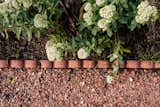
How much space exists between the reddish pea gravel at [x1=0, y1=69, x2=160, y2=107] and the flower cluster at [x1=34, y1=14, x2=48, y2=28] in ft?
2.00

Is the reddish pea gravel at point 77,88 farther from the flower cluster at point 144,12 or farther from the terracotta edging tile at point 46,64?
the flower cluster at point 144,12

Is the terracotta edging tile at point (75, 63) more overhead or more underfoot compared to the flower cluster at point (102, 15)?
more underfoot

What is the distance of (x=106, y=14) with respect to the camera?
10.6ft

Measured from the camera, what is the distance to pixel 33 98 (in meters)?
3.82

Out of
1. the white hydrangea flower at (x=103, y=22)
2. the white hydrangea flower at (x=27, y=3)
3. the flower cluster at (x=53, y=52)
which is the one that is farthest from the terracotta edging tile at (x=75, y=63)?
the white hydrangea flower at (x=27, y=3)

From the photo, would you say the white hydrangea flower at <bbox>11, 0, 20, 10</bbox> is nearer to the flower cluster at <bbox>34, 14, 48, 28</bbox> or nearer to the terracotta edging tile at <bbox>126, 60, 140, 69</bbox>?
the flower cluster at <bbox>34, 14, 48, 28</bbox>

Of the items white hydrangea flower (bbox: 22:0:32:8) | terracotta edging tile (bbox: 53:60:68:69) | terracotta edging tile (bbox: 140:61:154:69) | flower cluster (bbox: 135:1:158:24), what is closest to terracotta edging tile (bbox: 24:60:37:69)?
terracotta edging tile (bbox: 53:60:68:69)

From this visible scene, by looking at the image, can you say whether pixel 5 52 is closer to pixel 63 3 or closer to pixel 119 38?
pixel 63 3

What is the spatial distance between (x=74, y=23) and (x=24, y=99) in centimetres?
Result: 80

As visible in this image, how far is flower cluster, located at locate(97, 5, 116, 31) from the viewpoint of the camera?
10.5 feet

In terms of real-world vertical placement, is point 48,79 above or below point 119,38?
below

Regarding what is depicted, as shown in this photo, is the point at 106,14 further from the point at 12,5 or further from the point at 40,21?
the point at 12,5

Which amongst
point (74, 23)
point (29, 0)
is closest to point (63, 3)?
point (74, 23)

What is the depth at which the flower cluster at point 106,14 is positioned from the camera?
321cm
